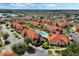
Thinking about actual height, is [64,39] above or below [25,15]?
below

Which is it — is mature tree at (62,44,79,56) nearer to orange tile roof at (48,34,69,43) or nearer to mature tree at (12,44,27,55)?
orange tile roof at (48,34,69,43)

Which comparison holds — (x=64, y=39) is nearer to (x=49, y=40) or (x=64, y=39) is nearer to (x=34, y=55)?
(x=49, y=40)

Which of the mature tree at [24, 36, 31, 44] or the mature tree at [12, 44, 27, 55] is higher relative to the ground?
the mature tree at [24, 36, 31, 44]

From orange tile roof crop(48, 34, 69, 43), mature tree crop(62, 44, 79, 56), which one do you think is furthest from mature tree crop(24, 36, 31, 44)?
mature tree crop(62, 44, 79, 56)

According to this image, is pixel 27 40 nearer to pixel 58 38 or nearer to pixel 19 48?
pixel 19 48

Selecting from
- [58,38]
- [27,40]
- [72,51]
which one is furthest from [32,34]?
[72,51]

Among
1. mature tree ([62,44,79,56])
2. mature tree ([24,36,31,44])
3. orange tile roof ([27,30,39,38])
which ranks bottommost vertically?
mature tree ([62,44,79,56])

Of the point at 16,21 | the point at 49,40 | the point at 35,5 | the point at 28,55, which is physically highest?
the point at 35,5

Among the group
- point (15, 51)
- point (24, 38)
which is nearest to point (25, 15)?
point (24, 38)

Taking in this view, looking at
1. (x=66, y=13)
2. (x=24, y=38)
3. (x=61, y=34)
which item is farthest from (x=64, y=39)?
(x=24, y=38)
